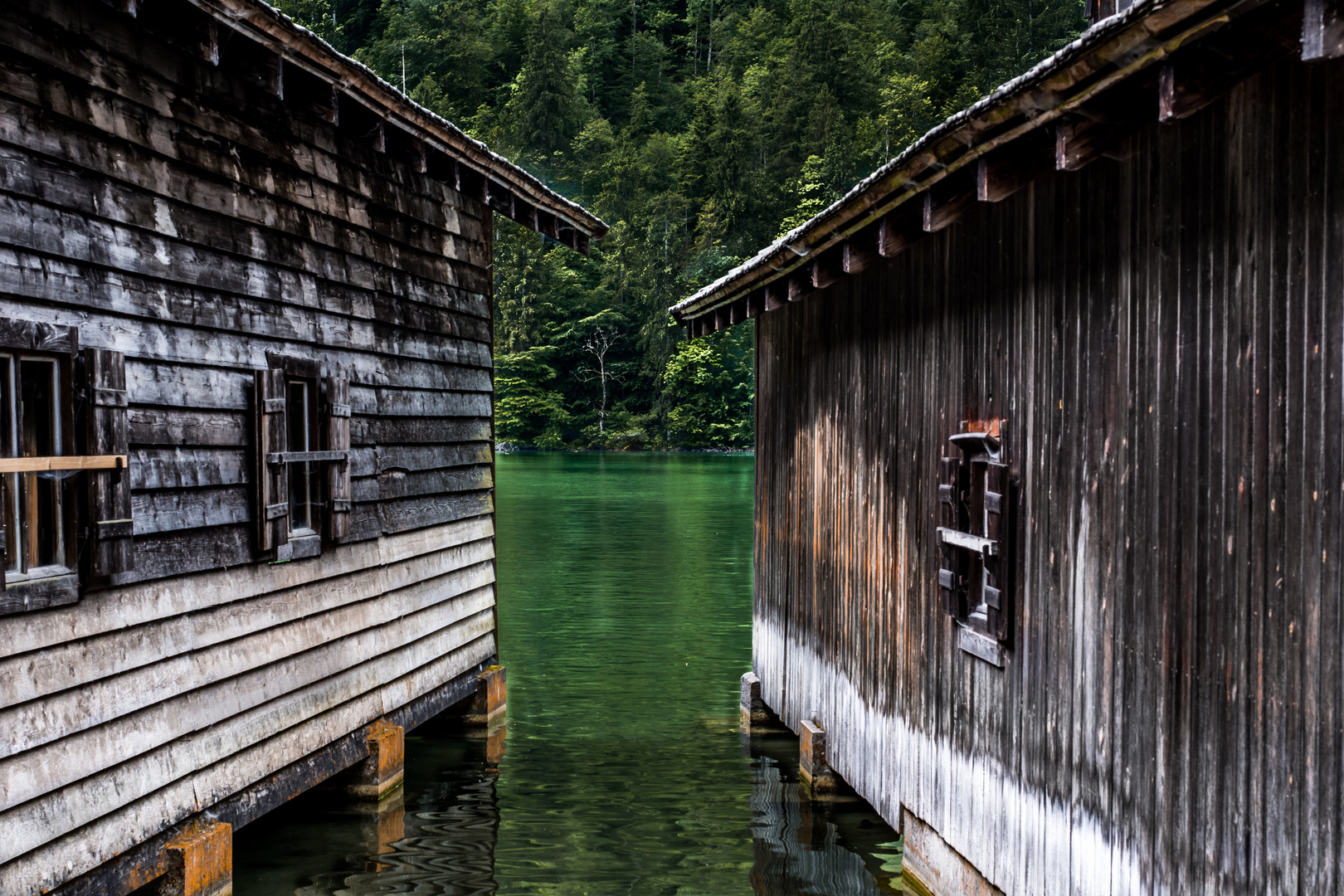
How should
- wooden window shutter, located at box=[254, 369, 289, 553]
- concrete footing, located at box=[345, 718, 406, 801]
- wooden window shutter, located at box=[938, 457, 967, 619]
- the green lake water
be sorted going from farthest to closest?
1. concrete footing, located at box=[345, 718, 406, 801]
2. the green lake water
3. wooden window shutter, located at box=[254, 369, 289, 553]
4. wooden window shutter, located at box=[938, 457, 967, 619]

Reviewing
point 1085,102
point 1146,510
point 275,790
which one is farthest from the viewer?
point 275,790

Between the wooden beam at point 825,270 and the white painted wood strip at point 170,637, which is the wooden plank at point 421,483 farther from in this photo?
the wooden beam at point 825,270

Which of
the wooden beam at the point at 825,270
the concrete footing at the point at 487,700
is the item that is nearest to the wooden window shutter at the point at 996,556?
the wooden beam at the point at 825,270

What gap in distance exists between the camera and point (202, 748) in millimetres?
6484

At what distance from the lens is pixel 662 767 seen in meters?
10.2

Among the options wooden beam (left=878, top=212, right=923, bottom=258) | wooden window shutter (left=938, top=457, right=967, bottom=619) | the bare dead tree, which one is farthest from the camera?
the bare dead tree

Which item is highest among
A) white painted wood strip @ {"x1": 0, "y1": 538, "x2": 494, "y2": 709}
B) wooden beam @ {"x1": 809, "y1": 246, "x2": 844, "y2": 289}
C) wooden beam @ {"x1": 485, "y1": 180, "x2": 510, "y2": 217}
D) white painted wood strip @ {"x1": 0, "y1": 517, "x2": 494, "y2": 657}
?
wooden beam @ {"x1": 485, "y1": 180, "x2": 510, "y2": 217}

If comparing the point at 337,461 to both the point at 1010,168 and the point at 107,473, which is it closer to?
the point at 107,473

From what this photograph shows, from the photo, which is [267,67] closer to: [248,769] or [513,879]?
[248,769]

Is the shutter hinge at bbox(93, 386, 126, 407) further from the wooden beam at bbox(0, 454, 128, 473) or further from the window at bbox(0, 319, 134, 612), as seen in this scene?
the wooden beam at bbox(0, 454, 128, 473)

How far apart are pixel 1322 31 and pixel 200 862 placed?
6.01 metres

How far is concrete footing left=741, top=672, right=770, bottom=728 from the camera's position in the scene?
1127 centimetres

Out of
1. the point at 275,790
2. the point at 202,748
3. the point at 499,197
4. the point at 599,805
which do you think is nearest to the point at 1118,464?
the point at 202,748

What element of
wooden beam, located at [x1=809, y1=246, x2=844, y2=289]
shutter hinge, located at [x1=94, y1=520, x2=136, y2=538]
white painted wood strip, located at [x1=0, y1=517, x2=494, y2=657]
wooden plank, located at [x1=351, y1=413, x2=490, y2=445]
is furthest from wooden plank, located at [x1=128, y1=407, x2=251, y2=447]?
wooden beam, located at [x1=809, y1=246, x2=844, y2=289]
